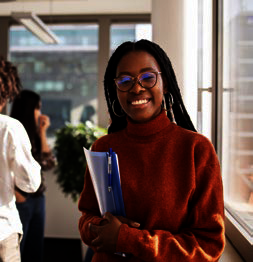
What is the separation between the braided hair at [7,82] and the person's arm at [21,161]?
31cm

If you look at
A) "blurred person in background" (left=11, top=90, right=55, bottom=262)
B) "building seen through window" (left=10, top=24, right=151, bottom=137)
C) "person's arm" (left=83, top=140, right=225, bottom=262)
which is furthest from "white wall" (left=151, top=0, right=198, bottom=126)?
"building seen through window" (left=10, top=24, right=151, bottom=137)

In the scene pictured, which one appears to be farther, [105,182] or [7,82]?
[7,82]

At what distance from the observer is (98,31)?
4422 mm

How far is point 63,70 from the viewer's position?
180 inches

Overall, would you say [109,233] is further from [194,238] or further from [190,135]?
[190,135]

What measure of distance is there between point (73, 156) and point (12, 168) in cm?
188

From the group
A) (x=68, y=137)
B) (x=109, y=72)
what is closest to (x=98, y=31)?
(x=68, y=137)

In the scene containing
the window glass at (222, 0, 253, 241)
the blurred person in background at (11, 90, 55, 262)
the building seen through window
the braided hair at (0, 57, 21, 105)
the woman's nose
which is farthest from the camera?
the building seen through window

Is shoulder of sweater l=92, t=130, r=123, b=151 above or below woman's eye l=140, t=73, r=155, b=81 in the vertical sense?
below

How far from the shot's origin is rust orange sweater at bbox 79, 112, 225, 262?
2.71 feet

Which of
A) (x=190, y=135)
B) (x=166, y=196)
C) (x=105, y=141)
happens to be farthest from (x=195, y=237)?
(x=105, y=141)

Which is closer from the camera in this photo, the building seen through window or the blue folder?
the blue folder

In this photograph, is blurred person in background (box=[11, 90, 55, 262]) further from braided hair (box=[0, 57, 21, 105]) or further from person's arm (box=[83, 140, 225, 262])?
person's arm (box=[83, 140, 225, 262])

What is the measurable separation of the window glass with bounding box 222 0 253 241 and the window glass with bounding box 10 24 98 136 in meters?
2.99
